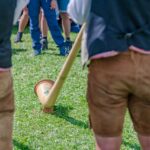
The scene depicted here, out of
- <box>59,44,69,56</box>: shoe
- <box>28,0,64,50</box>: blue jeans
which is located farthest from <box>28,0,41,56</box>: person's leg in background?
<box>59,44,69,56</box>: shoe

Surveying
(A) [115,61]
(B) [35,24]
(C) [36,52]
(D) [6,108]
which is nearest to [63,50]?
(C) [36,52]

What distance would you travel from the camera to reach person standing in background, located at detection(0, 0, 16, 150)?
2.06m

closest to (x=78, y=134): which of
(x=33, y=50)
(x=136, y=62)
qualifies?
(x=136, y=62)

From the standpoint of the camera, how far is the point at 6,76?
2.18 metres

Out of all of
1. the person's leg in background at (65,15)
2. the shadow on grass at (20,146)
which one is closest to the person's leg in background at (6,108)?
the shadow on grass at (20,146)

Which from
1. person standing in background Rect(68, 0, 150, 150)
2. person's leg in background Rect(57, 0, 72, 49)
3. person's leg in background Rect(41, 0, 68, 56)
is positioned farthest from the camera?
person's leg in background Rect(57, 0, 72, 49)

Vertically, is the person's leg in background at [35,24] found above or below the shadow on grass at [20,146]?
above

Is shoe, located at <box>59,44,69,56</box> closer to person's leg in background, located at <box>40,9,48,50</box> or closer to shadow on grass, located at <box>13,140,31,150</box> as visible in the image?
person's leg in background, located at <box>40,9,48,50</box>

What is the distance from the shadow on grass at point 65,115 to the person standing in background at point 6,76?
3.99ft

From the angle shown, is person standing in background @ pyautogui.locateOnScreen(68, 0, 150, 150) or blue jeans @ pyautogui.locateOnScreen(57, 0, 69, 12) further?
blue jeans @ pyautogui.locateOnScreen(57, 0, 69, 12)

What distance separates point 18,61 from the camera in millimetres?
5520

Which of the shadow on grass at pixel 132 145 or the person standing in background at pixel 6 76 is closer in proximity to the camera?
the person standing in background at pixel 6 76

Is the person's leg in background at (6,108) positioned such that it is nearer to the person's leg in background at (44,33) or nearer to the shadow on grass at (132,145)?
the shadow on grass at (132,145)

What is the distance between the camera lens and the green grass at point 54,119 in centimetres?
314
